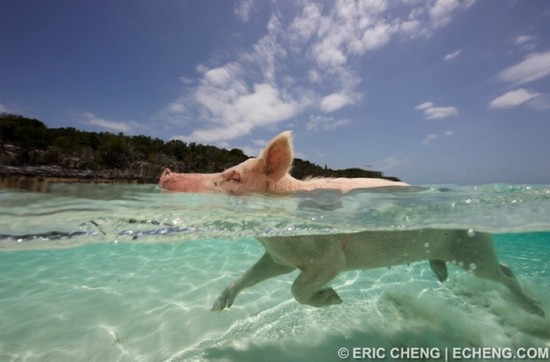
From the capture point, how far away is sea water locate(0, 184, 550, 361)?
430 centimetres

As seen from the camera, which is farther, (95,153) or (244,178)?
(95,153)

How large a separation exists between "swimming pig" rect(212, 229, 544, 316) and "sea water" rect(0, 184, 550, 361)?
0.46 m

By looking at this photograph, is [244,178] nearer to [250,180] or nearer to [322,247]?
[250,180]

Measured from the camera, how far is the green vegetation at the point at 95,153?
7871mm

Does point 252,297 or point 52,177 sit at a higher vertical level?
point 52,177

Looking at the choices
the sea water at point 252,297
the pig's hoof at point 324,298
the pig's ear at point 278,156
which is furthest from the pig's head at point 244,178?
the pig's hoof at point 324,298

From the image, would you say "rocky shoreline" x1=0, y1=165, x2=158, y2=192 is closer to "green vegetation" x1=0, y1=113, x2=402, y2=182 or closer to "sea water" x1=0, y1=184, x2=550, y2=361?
"green vegetation" x1=0, y1=113, x2=402, y2=182

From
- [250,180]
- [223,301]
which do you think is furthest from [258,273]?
[250,180]

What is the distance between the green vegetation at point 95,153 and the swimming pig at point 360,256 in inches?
65.9

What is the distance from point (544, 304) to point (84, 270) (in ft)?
34.2

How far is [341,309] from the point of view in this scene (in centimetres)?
541

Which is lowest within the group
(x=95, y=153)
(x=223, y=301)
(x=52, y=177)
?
(x=223, y=301)

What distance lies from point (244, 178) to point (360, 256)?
1.95 metres

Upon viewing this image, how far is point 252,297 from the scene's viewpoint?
602cm
